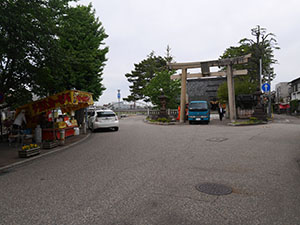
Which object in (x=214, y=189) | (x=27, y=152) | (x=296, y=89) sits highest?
(x=296, y=89)

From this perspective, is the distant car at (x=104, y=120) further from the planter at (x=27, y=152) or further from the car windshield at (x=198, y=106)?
the planter at (x=27, y=152)

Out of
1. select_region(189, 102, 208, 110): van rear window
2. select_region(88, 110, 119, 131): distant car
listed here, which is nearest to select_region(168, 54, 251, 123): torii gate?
select_region(189, 102, 208, 110): van rear window

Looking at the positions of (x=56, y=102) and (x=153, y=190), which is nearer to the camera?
(x=153, y=190)

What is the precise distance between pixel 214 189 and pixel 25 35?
7.57m

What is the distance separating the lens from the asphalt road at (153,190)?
325 cm

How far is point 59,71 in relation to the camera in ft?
34.6

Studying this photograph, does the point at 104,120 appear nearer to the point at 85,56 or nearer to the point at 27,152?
the point at 85,56

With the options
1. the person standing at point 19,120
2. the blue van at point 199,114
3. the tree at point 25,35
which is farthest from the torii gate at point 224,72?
the person standing at point 19,120

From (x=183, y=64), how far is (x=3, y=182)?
19.2 meters

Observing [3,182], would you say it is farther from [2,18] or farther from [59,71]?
[59,71]

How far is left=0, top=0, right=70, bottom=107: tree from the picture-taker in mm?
7129

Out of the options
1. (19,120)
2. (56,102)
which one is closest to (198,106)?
(56,102)

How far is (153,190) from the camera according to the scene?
424 cm

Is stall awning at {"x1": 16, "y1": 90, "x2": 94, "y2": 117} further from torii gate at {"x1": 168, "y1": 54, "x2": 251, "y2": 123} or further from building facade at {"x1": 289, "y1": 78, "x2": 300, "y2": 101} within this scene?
building facade at {"x1": 289, "y1": 78, "x2": 300, "y2": 101}
